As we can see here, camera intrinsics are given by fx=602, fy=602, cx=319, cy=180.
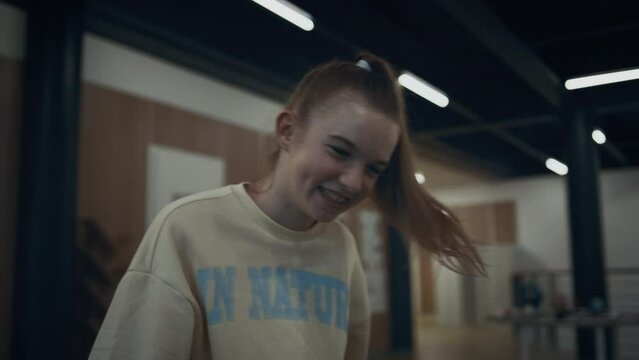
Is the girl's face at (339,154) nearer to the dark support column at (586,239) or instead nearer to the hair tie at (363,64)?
the hair tie at (363,64)

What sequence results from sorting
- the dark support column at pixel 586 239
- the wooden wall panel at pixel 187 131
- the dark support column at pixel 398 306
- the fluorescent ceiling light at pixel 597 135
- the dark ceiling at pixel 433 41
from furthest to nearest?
1. the dark support column at pixel 398 306
2. the dark support column at pixel 586 239
3. the fluorescent ceiling light at pixel 597 135
4. the wooden wall panel at pixel 187 131
5. the dark ceiling at pixel 433 41

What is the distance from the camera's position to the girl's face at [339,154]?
2.33 feet

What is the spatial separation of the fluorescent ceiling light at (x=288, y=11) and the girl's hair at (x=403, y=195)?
2.50 metres

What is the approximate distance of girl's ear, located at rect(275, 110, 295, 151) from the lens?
78 cm

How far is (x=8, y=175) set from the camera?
298cm

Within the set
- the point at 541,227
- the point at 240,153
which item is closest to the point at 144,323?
the point at 240,153

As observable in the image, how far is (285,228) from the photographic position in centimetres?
81

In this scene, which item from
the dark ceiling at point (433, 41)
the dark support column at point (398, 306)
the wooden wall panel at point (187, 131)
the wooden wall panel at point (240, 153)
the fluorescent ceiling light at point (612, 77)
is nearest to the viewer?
the fluorescent ceiling light at point (612, 77)

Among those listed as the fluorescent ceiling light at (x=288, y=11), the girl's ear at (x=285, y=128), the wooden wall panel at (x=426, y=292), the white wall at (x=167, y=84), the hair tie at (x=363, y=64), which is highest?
the fluorescent ceiling light at (x=288, y=11)

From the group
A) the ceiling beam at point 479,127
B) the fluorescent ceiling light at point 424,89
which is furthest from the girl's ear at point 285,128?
the ceiling beam at point 479,127

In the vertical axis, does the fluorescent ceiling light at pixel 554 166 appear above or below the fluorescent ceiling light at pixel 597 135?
above

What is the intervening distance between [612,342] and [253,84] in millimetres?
3356

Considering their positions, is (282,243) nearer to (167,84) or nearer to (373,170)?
(373,170)

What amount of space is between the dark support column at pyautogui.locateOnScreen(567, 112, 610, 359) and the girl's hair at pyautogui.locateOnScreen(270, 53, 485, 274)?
3930 millimetres
